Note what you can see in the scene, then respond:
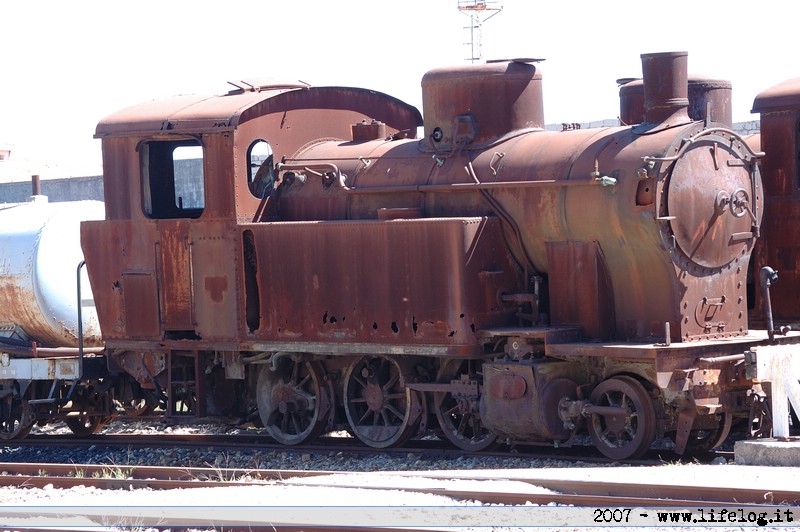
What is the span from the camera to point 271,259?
11.8m

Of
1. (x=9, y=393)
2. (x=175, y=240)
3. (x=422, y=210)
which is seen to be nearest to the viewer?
(x=422, y=210)

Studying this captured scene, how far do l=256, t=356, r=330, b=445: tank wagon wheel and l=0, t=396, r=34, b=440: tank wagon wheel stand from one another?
3.27 meters

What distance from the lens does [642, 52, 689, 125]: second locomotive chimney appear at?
10.2 m

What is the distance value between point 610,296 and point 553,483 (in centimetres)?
250

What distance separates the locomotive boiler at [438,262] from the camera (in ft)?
32.9

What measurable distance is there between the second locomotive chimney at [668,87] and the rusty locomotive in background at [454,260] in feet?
0.06

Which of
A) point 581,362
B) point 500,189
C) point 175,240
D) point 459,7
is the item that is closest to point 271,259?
point 175,240

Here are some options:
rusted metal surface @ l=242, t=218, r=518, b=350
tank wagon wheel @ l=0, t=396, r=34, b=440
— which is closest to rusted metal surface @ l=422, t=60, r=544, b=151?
rusted metal surface @ l=242, t=218, r=518, b=350

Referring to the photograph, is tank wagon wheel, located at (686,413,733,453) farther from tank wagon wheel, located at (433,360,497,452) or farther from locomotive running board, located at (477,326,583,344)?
tank wagon wheel, located at (433,360,497,452)

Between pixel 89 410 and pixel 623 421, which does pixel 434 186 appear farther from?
pixel 89 410

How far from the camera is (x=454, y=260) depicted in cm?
1061

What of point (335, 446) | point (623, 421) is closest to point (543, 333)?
point (623, 421)

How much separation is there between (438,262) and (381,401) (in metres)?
1.65

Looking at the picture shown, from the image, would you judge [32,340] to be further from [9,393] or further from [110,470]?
[110,470]
